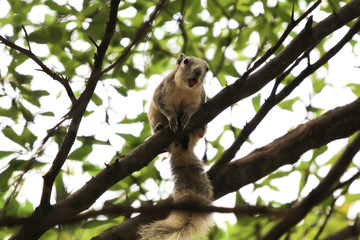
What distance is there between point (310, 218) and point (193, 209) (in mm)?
3296

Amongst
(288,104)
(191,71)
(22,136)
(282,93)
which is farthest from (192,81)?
(22,136)

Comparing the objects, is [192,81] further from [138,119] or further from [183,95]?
[138,119]

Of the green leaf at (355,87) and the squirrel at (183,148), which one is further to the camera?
the green leaf at (355,87)

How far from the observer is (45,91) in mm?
3467

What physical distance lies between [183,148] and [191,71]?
81 cm

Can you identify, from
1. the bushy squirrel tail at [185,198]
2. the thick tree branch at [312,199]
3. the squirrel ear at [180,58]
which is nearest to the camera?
the thick tree branch at [312,199]

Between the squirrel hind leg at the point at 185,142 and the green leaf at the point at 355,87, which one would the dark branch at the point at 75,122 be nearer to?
the squirrel hind leg at the point at 185,142

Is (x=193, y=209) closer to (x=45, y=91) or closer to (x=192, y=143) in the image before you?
(x=45, y=91)

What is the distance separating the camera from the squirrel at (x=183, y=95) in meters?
4.37

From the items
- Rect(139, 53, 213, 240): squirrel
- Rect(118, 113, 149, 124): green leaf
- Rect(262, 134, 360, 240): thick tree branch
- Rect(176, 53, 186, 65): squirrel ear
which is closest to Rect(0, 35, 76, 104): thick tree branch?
Rect(139, 53, 213, 240): squirrel

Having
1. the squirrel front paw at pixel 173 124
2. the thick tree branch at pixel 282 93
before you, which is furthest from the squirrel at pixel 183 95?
the thick tree branch at pixel 282 93

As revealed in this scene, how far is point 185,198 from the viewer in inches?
141

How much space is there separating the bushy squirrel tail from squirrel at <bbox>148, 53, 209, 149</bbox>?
0.20 meters

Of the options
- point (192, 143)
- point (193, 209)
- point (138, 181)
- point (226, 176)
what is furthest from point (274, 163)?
point (193, 209)
